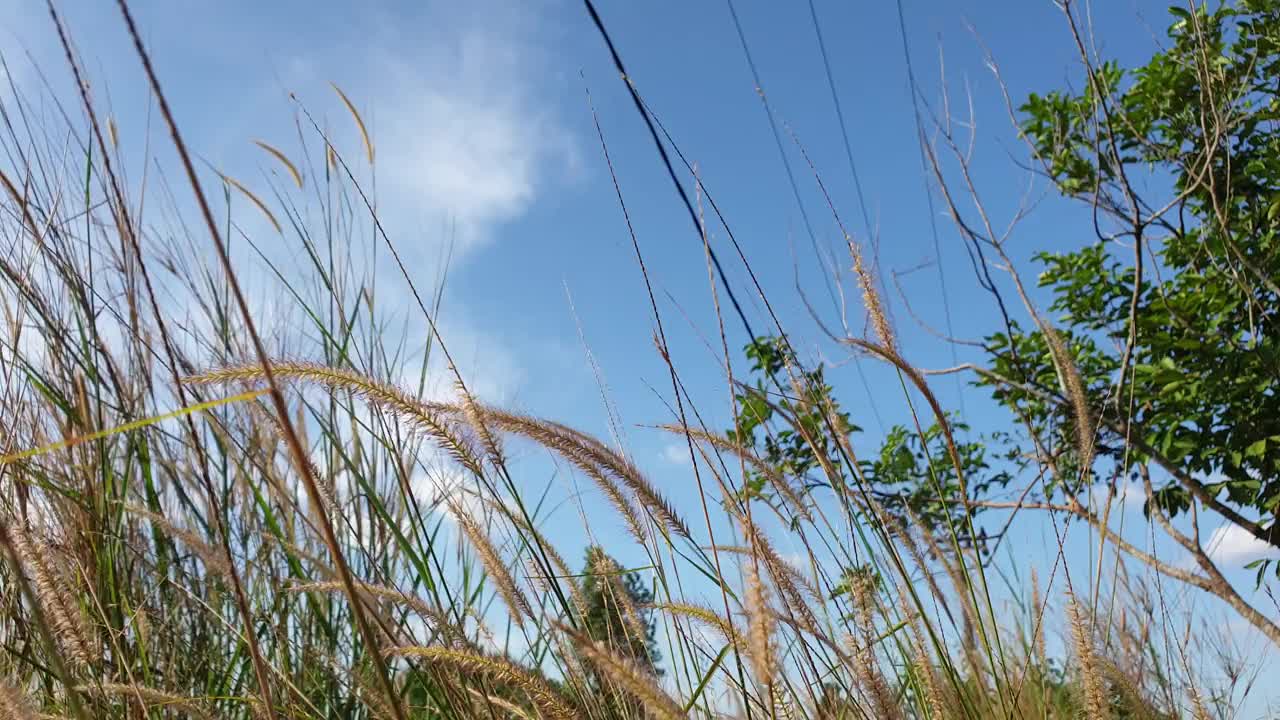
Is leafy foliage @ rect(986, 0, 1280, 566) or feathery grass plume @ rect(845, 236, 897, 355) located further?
leafy foliage @ rect(986, 0, 1280, 566)

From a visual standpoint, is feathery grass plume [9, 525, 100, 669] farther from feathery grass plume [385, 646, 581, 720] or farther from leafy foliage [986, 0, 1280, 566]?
Answer: leafy foliage [986, 0, 1280, 566]

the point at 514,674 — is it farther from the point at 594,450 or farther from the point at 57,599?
the point at 57,599

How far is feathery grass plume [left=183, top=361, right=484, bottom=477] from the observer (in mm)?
856

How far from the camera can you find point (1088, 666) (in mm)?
996

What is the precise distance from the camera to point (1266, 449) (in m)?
2.86

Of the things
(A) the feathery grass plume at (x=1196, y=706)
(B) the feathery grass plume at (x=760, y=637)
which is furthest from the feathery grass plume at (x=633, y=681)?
(A) the feathery grass plume at (x=1196, y=706)

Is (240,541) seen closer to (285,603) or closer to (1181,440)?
(285,603)

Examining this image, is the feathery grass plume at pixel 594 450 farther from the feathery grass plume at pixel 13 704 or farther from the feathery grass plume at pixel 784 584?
the feathery grass plume at pixel 13 704

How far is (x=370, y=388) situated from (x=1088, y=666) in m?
0.82

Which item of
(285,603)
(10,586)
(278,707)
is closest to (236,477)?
(285,603)

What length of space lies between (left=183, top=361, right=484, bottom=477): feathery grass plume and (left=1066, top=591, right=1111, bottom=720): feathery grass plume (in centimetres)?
69

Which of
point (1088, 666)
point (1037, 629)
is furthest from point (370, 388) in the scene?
point (1037, 629)

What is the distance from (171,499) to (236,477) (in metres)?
0.13

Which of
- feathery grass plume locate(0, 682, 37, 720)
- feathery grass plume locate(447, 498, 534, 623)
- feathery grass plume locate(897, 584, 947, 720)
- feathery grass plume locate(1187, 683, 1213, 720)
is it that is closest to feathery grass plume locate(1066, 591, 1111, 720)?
feathery grass plume locate(897, 584, 947, 720)
